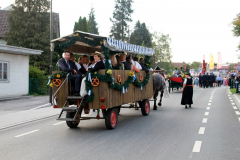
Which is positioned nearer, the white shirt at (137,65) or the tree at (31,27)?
the white shirt at (137,65)

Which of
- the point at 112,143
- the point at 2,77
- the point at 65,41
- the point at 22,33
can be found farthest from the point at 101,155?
the point at 22,33

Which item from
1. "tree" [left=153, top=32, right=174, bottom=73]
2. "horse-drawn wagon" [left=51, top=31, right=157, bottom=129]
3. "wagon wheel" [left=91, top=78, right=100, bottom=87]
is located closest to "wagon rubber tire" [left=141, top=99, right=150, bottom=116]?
"horse-drawn wagon" [left=51, top=31, right=157, bottom=129]

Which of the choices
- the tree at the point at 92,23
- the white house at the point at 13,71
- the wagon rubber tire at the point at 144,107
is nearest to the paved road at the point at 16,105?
the white house at the point at 13,71

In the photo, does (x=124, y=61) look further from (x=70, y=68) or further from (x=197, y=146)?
(x=197, y=146)

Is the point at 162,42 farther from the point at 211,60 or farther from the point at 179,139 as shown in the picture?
the point at 179,139

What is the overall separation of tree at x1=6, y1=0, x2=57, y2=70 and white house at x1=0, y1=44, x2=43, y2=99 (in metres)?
11.4

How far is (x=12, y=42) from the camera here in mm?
33000

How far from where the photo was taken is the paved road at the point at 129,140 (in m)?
5.75

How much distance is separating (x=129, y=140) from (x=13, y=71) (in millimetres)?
15180

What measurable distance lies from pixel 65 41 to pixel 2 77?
39.5 feet

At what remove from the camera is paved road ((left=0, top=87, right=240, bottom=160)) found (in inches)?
227

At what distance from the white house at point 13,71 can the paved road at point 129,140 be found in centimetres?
1014

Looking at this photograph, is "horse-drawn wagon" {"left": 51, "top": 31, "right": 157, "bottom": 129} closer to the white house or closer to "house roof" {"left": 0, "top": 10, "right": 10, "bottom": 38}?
the white house

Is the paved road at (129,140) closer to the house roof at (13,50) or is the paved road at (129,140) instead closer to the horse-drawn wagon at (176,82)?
the house roof at (13,50)
